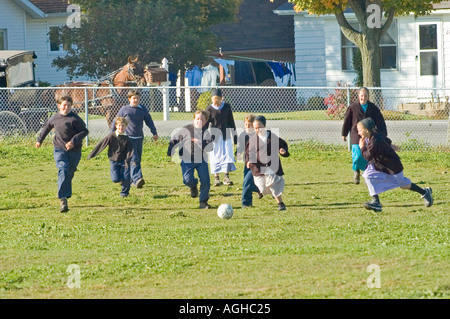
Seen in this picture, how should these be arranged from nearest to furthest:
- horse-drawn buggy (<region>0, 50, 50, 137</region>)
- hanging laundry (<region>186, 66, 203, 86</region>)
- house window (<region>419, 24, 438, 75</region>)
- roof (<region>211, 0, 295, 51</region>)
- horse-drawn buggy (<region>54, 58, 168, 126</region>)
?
horse-drawn buggy (<region>54, 58, 168, 126</region>) < horse-drawn buggy (<region>0, 50, 50, 137</region>) < house window (<region>419, 24, 438, 75</region>) < hanging laundry (<region>186, 66, 203, 86</region>) < roof (<region>211, 0, 295, 51</region>)

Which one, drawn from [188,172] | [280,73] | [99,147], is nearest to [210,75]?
[280,73]

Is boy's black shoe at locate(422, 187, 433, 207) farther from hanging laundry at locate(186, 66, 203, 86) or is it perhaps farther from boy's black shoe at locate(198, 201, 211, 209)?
hanging laundry at locate(186, 66, 203, 86)

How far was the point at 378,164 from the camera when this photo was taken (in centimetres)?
1290

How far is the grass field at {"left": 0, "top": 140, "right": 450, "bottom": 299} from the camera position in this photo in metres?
8.54

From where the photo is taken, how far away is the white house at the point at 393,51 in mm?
30953

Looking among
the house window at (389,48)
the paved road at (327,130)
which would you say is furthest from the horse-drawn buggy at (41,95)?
the house window at (389,48)

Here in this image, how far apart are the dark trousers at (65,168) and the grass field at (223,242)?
14.6 inches

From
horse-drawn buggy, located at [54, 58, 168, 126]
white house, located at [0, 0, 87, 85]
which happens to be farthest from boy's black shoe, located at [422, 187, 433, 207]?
white house, located at [0, 0, 87, 85]

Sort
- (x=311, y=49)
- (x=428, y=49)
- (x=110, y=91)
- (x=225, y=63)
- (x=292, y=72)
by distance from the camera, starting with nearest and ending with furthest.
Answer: (x=110, y=91)
(x=428, y=49)
(x=311, y=49)
(x=225, y=63)
(x=292, y=72)

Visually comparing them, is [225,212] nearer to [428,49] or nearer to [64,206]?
[64,206]

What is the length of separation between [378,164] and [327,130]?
1113cm

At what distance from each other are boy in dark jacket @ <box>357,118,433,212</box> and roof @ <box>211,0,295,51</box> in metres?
28.2
